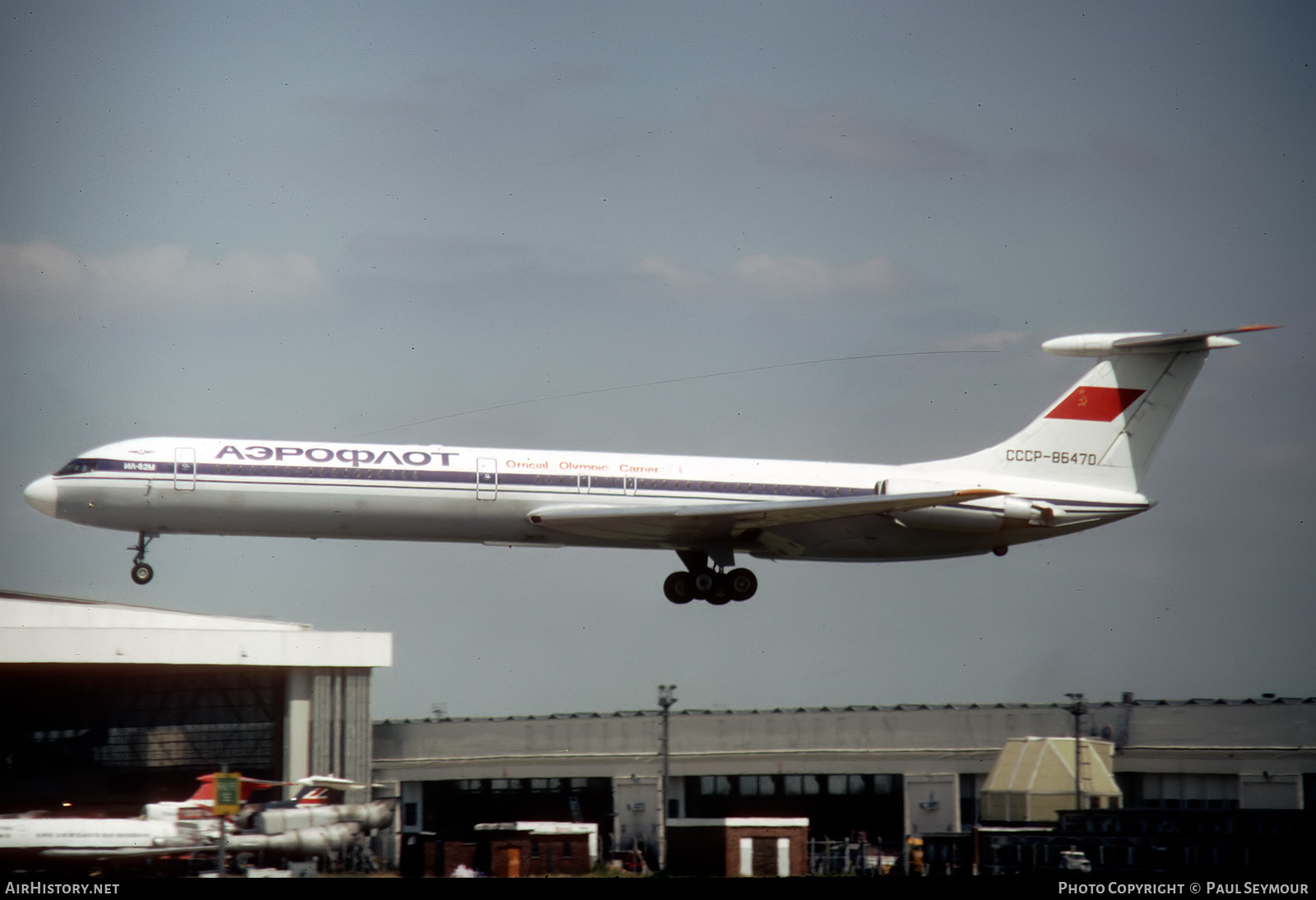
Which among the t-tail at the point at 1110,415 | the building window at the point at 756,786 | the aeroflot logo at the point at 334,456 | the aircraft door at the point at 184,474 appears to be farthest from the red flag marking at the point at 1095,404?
the aircraft door at the point at 184,474

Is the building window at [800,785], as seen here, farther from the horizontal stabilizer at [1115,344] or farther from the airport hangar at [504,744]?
the horizontal stabilizer at [1115,344]

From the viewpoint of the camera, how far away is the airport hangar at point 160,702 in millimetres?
49500

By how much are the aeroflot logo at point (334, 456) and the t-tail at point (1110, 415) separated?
14.8 metres

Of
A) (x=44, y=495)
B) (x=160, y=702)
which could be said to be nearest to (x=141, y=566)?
(x=44, y=495)

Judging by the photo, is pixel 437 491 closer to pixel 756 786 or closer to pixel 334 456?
pixel 334 456

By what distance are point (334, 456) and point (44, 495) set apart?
6749 millimetres

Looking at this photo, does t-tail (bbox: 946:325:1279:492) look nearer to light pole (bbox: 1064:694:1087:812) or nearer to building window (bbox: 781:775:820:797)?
light pole (bbox: 1064:694:1087:812)

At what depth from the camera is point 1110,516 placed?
4175 cm

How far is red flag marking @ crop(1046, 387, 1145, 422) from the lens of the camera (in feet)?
141

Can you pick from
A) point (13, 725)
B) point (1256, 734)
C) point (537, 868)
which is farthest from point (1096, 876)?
point (13, 725)

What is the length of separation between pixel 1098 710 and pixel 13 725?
3893cm

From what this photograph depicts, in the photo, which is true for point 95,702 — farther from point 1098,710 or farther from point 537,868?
point 1098,710

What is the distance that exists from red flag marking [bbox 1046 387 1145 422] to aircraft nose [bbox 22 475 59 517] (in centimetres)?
2555

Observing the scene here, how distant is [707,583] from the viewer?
40406mm
